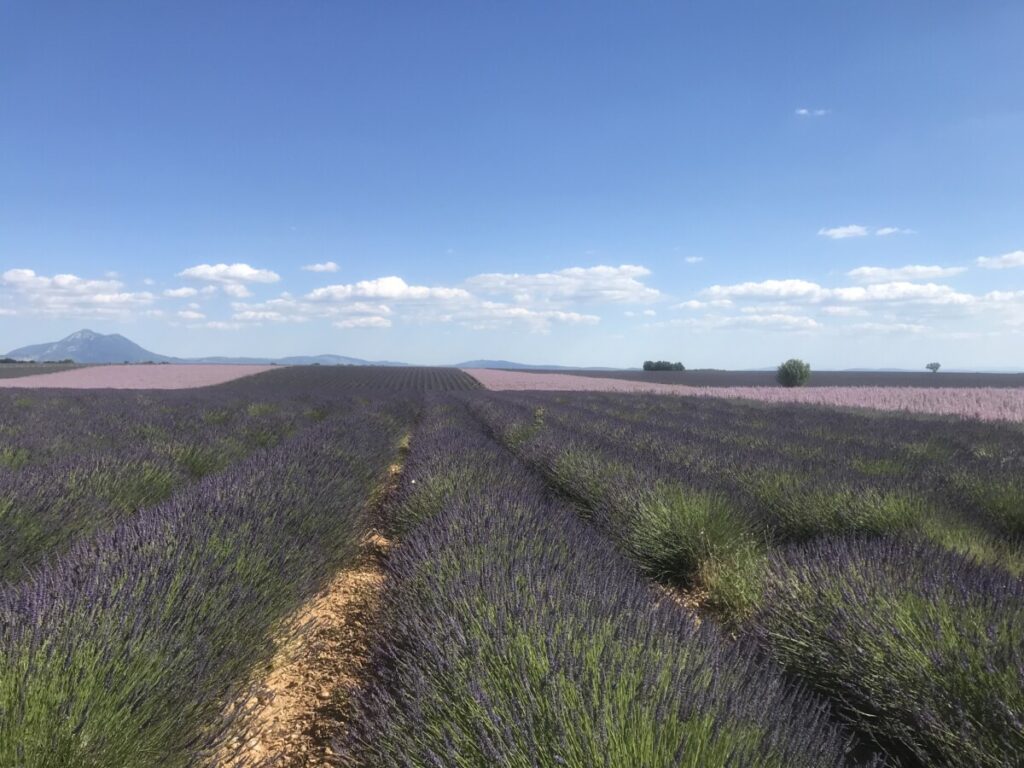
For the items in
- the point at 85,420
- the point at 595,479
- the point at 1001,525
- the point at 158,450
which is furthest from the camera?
the point at 85,420

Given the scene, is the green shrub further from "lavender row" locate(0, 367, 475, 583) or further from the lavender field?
"lavender row" locate(0, 367, 475, 583)

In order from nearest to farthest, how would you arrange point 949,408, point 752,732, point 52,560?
point 752,732
point 52,560
point 949,408

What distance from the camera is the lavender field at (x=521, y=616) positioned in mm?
1328

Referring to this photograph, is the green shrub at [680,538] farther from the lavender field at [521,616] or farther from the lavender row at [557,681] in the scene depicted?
the lavender row at [557,681]

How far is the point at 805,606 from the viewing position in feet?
7.47

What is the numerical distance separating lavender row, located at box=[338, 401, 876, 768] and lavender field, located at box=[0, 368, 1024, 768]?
0.4 inches

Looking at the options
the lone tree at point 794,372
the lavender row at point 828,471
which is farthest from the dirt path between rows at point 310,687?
the lone tree at point 794,372

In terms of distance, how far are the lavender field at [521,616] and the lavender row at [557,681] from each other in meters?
0.01

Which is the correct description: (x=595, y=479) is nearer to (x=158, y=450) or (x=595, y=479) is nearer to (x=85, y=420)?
(x=158, y=450)

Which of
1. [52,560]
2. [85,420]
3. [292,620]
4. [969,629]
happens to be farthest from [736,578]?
[85,420]

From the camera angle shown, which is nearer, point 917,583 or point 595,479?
point 917,583

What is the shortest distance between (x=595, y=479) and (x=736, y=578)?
1694 mm

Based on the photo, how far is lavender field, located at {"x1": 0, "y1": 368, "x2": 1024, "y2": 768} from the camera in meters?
1.33

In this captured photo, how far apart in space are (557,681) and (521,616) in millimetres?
413
